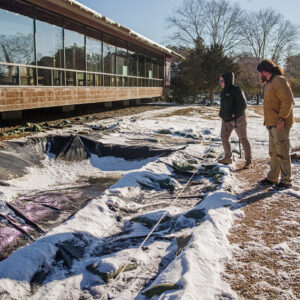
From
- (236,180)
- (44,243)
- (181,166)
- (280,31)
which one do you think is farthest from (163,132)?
(280,31)

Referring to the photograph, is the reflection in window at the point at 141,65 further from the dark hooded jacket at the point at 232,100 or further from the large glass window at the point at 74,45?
the dark hooded jacket at the point at 232,100

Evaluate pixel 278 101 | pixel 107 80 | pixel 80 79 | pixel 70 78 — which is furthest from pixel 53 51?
pixel 278 101

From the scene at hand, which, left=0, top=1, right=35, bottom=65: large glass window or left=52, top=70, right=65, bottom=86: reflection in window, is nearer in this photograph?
left=0, top=1, right=35, bottom=65: large glass window

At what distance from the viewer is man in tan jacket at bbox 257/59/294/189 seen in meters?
4.54

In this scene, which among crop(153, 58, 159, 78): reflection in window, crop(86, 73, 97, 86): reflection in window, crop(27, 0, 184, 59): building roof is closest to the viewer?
crop(27, 0, 184, 59): building roof

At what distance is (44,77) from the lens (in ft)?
33.8

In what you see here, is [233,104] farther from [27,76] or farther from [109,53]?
[109,53]

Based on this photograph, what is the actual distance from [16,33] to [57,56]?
2112 millimetres

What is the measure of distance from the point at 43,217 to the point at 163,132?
6513mm

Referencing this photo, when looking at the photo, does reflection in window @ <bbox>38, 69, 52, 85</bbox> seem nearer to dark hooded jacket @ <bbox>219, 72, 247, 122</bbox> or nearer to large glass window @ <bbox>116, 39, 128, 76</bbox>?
dark hooded jacket @ <bbox>219, 72, 247, 122</bbox>

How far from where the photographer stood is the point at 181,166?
643 centimetres

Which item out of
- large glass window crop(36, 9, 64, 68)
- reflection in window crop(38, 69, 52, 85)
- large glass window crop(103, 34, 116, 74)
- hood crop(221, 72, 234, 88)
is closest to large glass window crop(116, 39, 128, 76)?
large glass window crop(103, 34, 116, 74)

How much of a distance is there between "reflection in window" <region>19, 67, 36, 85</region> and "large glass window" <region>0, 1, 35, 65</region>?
205 mm

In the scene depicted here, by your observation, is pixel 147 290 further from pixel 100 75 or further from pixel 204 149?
pixel 100 75
